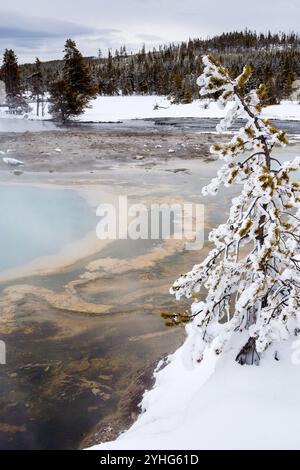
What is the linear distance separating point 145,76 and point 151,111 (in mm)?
32186

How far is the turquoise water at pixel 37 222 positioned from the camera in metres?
11.4

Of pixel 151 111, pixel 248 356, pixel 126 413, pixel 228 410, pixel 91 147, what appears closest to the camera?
pixel 228 410

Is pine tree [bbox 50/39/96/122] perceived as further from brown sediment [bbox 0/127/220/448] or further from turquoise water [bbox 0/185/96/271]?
brown sediment [bbox 0/127/220/448]

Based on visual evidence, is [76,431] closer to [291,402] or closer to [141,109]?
[291,402]

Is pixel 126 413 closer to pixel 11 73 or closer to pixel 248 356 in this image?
pixel 248 356

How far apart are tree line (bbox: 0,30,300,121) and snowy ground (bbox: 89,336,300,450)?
2960 mm

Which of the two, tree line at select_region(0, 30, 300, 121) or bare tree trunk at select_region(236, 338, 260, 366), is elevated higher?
tree line at select_region(0, 30, 300, 121)

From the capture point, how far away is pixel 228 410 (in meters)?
4.32

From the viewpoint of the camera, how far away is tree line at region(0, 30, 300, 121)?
4928 cm

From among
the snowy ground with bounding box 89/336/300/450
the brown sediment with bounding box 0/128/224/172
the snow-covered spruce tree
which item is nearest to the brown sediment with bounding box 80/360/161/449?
the snowy ground with bounding box 89/336/300/450

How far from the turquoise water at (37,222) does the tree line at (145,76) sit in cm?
661

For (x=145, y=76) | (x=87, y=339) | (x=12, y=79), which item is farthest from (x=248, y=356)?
(x=145, y=76)

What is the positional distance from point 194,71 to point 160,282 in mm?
94299

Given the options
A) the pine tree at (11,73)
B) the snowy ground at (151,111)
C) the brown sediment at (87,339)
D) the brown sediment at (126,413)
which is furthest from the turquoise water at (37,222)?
the pine tree at (11,73)
